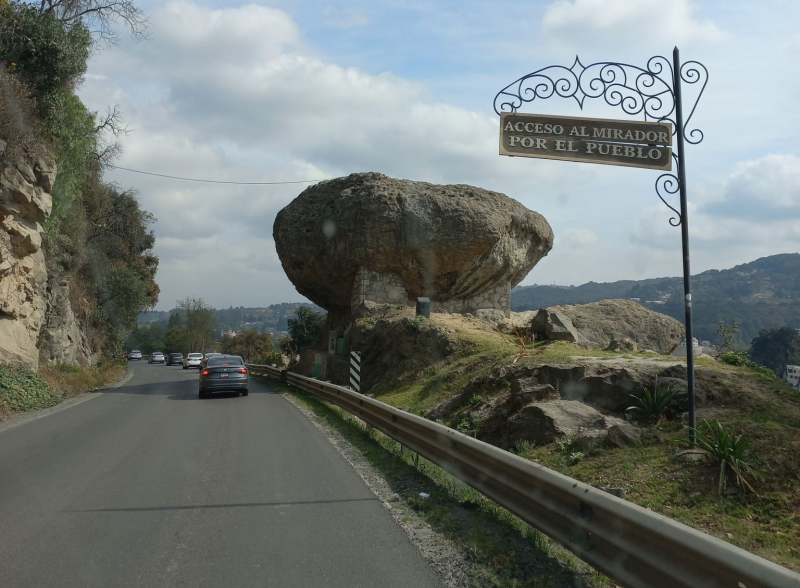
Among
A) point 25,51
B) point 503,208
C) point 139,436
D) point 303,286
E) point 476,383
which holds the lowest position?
point 139,436

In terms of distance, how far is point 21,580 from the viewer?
4598 mm

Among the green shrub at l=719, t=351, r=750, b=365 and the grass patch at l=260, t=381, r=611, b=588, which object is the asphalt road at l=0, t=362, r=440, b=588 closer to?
the grass patch at l=260, t=381, r=611, b=588

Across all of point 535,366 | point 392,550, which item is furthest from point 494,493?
point 535,366

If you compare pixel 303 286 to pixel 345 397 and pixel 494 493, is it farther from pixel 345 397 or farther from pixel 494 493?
pixel 494 493

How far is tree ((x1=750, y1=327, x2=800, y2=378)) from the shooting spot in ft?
91.8

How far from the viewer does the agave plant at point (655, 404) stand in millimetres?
8672

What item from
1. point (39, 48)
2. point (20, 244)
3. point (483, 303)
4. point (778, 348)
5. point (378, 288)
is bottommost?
point (778, 348)

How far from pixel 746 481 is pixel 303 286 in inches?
930

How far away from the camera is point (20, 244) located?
1938 centimetres

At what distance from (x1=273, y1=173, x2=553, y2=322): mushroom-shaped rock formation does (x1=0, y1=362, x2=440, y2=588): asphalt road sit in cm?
1239

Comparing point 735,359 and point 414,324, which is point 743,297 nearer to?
point 414,324

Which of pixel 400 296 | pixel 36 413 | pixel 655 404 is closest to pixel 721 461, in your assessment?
pixel 655 404

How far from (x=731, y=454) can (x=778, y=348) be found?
2727cm

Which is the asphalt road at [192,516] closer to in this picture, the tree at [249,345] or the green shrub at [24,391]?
the green shrub at [24,391]
